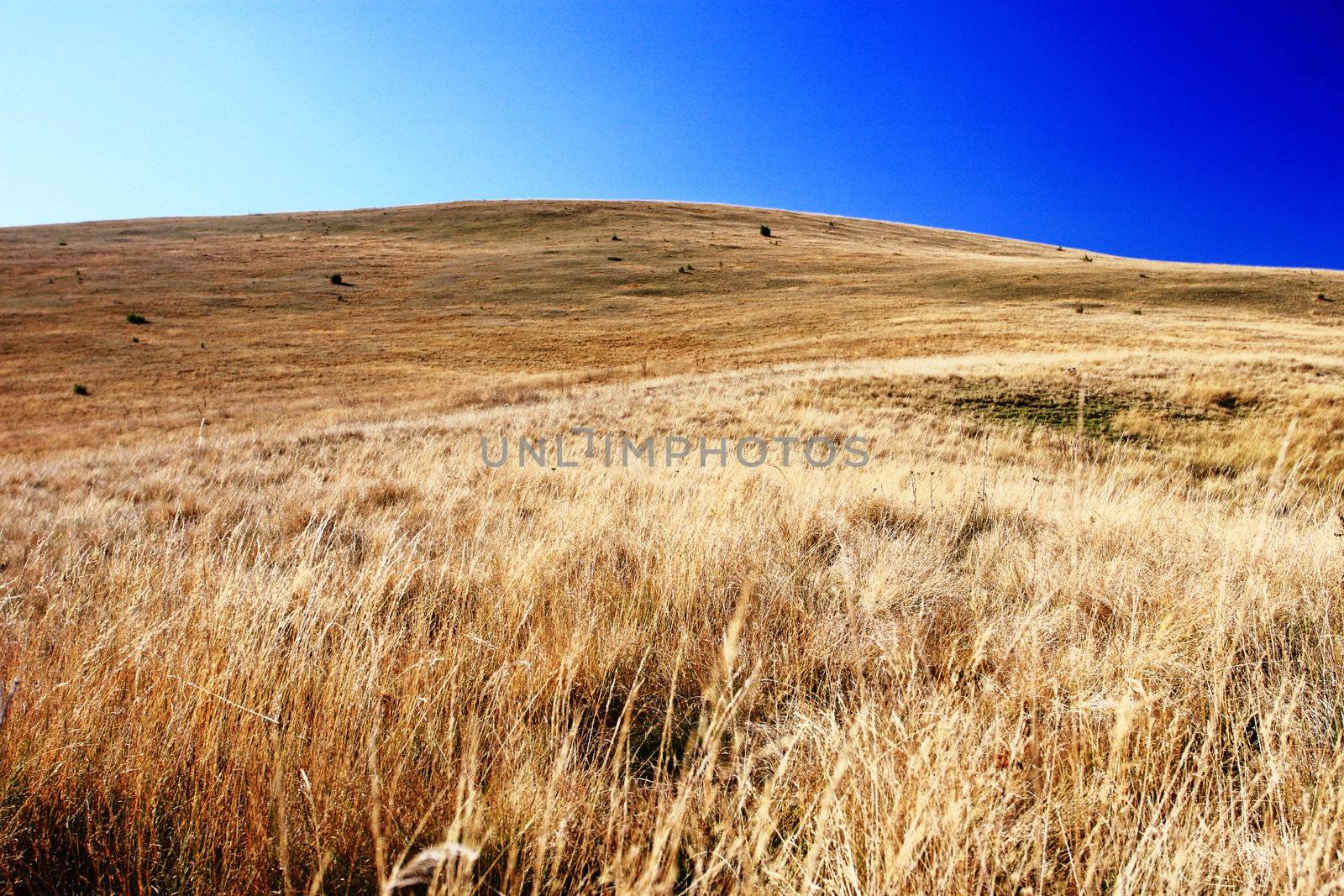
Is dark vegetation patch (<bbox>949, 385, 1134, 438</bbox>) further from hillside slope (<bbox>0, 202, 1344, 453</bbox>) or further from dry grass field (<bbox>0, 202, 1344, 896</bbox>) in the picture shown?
hillside slope (<bbox>0, 202, 1344, 453</bbox>)

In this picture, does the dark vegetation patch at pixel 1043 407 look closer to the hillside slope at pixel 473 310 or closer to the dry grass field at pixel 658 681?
the dry grass field at pixel 658 681

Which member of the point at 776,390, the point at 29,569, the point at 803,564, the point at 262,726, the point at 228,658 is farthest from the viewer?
the point at 776,390

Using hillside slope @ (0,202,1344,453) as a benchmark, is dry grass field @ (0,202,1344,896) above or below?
below

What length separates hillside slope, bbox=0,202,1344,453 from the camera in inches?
779

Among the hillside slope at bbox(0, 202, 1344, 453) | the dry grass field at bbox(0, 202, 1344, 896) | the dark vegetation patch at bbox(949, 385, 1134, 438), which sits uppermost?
the hillside slope at bbox(0, 202, 1344, 453)

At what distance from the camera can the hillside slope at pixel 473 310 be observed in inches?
779

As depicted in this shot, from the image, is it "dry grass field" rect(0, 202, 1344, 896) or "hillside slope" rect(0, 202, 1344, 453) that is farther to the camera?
"hillside slope" rect(0, 202, 1344, 453)

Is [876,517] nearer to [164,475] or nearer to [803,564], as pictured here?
[803,564]

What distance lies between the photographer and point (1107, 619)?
7.58ft

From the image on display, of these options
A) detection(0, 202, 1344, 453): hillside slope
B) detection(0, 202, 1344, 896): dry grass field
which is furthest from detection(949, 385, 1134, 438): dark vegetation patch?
detection(0, 202, 1344, 453): hillside slope

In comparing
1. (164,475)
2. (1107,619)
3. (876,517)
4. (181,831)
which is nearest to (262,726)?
(181,831)

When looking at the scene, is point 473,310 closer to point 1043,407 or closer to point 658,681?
point 1043,407

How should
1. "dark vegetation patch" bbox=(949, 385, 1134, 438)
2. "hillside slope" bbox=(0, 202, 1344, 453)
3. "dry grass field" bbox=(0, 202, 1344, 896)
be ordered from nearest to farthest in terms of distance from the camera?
"dry grass field" bbox=(0, 202, 1344, 896) → "dark vegetation patch" bbox=(949, 385, 1134, 438) → "hillside slope" bbox=(0, 202, 1344, 453)

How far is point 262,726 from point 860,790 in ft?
4.69
